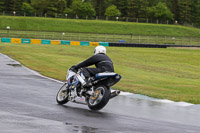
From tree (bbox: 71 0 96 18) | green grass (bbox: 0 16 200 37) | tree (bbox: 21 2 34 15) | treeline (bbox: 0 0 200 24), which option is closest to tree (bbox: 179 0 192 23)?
treeline (bbox: 0 0 200 24)

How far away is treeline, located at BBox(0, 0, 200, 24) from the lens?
120m

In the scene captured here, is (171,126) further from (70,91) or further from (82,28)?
(82,28)

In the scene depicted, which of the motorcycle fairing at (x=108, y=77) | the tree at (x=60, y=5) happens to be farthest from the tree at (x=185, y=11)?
the motorcycle fairing at (x=108, y=77)

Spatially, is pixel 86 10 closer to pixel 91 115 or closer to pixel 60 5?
pixel 60 5

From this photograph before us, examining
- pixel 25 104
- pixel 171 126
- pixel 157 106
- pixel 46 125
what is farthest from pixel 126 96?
pixel 46 125

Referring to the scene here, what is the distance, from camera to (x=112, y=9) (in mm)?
127875

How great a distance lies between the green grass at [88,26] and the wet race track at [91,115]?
272ft

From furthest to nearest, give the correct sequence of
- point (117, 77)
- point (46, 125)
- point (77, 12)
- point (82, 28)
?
point (77, 12) → point (82, 28) → point (117, 77) → point (46, 125)

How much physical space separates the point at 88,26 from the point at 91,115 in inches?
3764

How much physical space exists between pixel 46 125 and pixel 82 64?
3.34 meters

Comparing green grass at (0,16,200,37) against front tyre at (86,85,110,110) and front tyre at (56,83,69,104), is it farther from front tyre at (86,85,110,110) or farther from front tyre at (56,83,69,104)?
front tyre at (86,85,110,110)

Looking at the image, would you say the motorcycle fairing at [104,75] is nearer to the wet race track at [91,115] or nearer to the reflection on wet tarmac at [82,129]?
the wet race track at [91,115]

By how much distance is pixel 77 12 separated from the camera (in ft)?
406

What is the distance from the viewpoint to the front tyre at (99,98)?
1072 cm
